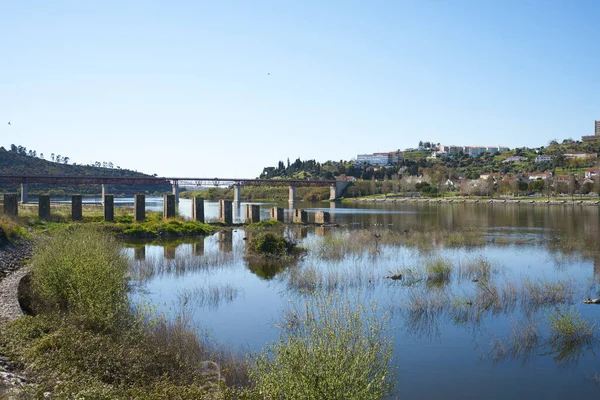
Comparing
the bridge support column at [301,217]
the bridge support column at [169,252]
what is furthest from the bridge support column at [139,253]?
the bridge support column at [301,217]

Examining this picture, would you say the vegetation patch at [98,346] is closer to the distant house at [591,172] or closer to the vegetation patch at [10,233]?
the vegetation patch at [10,233]

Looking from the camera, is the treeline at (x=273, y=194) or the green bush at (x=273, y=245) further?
the treeline at (x=273, y=194)

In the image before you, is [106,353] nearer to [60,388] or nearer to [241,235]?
[60,388]

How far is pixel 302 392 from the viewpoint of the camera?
704 cm

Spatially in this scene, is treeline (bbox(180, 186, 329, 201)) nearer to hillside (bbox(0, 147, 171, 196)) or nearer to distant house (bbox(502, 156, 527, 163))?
hillside (bbox(0, 147, 171, 196))

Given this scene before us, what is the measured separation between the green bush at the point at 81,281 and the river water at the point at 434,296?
1.35m

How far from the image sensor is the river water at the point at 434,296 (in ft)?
40.2

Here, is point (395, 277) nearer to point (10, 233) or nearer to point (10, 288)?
point (10, 288)

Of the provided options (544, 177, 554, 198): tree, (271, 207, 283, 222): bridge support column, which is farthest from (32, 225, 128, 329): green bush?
(544, 177, 554, 198): tree

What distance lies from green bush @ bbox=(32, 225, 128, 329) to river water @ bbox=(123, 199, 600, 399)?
1.35 m

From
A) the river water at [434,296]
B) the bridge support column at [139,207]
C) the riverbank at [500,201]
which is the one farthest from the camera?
the riverbank at [500,201]

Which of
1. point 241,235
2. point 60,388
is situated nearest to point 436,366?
point 60,388

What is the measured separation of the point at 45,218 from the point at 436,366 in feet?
119

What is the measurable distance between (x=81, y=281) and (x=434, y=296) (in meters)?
11.1
